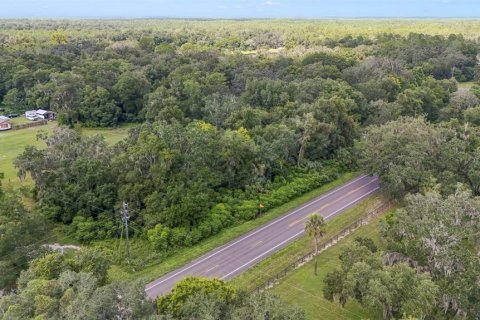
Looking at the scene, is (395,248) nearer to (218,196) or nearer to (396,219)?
(396,219)

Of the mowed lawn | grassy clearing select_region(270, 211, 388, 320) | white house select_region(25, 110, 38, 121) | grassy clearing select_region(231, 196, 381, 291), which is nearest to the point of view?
grassy clearing select_region(270, 211, 388, 320)

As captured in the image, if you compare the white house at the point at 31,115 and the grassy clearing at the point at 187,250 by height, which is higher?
the white house at the point at 31,115

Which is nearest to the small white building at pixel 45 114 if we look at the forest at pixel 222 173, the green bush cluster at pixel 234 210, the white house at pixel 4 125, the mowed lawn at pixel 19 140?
the mowed lawn at pixel 19 140

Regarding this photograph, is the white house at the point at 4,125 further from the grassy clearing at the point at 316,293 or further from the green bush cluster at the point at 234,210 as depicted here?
the grassy clearing at the point at 316,293

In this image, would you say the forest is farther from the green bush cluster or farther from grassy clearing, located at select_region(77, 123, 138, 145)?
grassy clearing, located at select_region(77, 123, 138, 145)

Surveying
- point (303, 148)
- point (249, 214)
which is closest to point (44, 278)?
point (249, 214)

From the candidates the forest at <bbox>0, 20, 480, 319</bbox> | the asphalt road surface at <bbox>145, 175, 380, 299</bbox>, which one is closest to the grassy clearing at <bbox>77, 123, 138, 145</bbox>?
the forest at <bbox>0, 20, 480, 319</bbox>

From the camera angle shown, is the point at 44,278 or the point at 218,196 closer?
the point at 44,278
